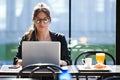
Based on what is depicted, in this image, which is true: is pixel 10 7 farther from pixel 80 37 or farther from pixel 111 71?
pixel 111 71

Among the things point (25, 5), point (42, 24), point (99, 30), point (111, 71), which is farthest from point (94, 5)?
point (111, 71)

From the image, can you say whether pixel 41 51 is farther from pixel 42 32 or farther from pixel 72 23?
pixel 72 23

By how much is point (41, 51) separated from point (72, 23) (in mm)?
2180

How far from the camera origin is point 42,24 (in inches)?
134

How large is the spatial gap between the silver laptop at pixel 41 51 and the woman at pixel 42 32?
0.35m

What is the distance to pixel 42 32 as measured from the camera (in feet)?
11.5

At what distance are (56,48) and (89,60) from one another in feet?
1.29

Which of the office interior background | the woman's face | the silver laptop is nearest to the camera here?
the silver laptop

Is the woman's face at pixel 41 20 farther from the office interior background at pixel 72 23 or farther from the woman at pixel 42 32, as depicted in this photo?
the office interior background at pixel 72 23

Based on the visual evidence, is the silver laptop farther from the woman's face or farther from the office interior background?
the office interior background

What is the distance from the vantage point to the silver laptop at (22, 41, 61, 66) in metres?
2.98

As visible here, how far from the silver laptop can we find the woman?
1.15 ft

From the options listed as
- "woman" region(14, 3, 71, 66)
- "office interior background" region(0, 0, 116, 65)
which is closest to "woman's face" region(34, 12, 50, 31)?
"woman" region(14, 3, 71, 66)

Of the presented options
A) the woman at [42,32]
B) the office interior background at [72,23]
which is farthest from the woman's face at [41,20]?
the office interior background at [72,23]
